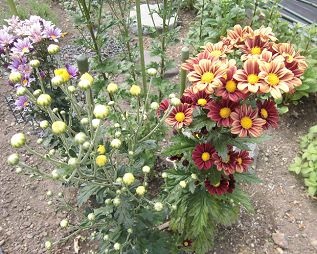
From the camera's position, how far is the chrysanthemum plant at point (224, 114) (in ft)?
4.91

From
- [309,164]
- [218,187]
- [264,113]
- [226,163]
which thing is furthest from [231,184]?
[309,164]

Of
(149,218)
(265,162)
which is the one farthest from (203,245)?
(265,162)

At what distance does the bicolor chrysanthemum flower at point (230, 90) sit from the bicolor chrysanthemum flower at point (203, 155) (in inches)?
13.9

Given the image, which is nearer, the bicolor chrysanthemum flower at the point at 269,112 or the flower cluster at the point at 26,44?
the bicolor chrysanthemum flower at the point at 269,112

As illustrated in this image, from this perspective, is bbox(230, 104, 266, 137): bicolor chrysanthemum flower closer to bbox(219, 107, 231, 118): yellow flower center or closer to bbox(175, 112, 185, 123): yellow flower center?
bbox(219, 107, 231, 118): yellow flower center

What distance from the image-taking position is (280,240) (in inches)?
102

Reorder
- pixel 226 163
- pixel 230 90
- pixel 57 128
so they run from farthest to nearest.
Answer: pixel 226 163
pixel 230 90
pixel 57 128

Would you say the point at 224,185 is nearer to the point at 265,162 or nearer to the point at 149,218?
the point at 149,218

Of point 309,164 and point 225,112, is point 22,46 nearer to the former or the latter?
point 225,112

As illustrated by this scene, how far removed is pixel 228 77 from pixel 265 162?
1.85 metres

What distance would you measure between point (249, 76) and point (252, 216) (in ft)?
5.40

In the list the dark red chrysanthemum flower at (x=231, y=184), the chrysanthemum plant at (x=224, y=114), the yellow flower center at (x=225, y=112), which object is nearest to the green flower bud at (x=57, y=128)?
the chrysanthemum plant at (x=224, y=114)

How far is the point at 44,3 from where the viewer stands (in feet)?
17.2

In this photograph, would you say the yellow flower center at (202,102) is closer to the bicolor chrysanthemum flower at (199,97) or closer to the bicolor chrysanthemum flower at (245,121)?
the bicolor chrysanthemum flower at (199,97)
